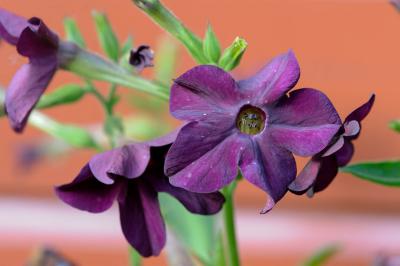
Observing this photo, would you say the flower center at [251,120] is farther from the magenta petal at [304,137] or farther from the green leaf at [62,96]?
the green leaf at [62,96]

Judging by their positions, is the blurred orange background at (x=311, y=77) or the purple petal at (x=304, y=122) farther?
the blurred orange background at (x=311, y=77)

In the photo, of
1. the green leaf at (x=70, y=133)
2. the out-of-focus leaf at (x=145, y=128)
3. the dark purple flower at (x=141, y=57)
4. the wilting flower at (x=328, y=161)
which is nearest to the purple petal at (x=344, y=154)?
the wilting flower at (x=328, y=161)

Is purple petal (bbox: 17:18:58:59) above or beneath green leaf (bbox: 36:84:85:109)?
above

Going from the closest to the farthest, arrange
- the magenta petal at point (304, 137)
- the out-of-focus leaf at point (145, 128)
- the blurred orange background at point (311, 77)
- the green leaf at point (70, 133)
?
the magenta petal at point (304, 137) < the green leaf at point (70, 133) < the out-of-focus leaf at point (145, 128) < the blurred orange background at point (311, 77)

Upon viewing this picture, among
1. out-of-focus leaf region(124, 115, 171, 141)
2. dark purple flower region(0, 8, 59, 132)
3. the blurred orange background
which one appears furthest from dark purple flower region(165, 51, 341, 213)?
the blurred orange background

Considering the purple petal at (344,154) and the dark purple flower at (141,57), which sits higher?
the dark purple flower at (141,57)

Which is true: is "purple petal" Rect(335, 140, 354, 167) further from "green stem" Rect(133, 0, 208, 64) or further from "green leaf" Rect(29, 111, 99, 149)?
"green leaf" Rect(29, 111, 99, 149)

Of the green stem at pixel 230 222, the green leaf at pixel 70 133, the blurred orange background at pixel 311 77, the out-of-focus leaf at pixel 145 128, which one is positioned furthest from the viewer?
the blurred orange background at pixel 311 77

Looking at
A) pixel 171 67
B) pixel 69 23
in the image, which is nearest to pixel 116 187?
pixel 69 23
